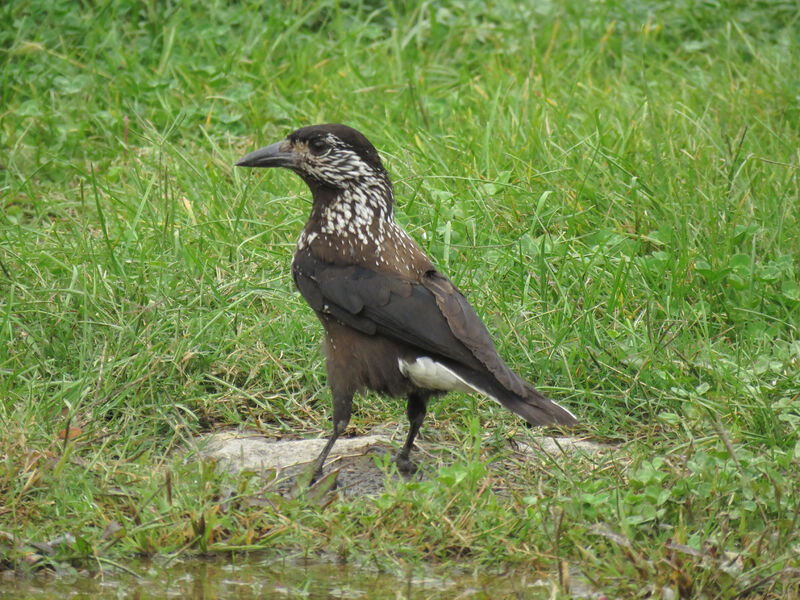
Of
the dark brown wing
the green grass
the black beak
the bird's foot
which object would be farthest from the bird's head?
the bird's foot

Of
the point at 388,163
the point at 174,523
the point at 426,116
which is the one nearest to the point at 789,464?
the point at 174,523

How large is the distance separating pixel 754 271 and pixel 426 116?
2.41m

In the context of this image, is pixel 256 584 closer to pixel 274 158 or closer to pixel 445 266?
pixel 274 158

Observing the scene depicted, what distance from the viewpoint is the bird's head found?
5.24 metres

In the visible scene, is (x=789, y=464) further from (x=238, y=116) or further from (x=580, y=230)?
(x=238, y=116)

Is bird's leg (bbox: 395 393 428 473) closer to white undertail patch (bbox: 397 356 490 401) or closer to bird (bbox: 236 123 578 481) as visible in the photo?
bird (bbox: 236 123 578 481)

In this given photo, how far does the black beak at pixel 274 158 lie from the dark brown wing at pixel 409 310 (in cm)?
49

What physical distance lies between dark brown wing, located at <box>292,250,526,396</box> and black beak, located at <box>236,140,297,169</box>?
19.4 inches

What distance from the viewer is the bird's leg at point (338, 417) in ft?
16.0

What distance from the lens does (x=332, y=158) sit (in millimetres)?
5258

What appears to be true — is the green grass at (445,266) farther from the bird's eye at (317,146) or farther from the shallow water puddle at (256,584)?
the bird's eye at (317,146)

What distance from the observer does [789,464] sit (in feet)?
14.5

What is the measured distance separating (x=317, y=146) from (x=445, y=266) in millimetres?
1055

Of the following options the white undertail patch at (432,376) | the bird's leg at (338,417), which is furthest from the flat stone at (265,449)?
the white undertail patch at (432,376)
